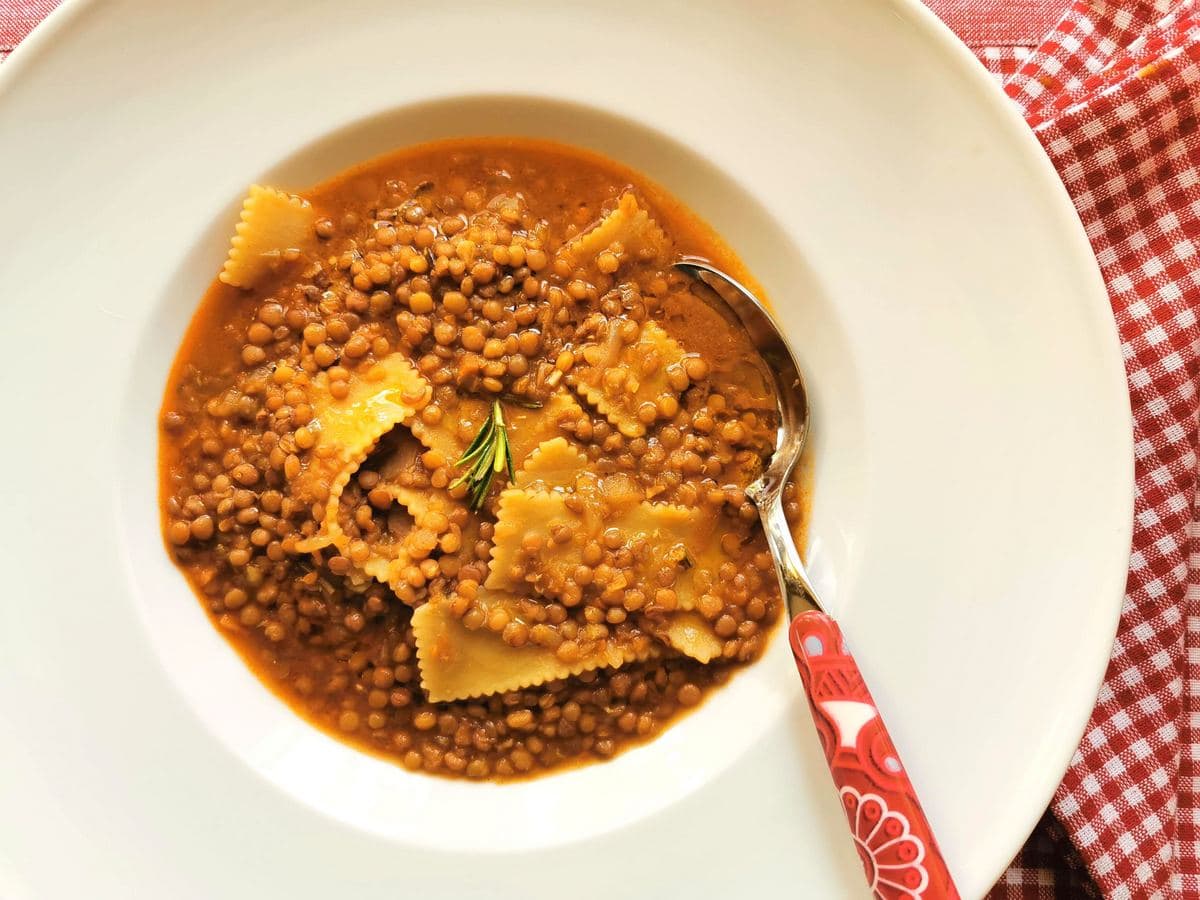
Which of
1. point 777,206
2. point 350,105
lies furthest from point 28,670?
point 777,206

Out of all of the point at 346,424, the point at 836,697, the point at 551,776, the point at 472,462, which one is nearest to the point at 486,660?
the point at 551,776

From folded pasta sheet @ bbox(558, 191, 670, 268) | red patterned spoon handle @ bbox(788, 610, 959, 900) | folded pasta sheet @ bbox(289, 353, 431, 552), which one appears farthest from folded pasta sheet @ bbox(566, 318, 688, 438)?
red patterned spoon handle @ bbox(788, 610, 959, 900)

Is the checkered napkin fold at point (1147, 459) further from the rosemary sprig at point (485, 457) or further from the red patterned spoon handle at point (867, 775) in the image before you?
the rosemary sprig at point (485, 457)

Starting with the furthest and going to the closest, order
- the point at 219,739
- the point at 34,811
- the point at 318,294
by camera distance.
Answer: the point at 318,294, the point at 219,739, the point at 34,811

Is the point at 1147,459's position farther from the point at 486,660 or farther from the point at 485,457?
the point at 486,660

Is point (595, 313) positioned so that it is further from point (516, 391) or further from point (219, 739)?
point (219, 739)

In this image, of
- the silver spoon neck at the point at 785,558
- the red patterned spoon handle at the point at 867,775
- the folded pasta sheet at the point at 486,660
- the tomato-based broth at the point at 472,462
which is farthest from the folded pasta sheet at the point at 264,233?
the red patterned spoon handle at the point at 867,775
